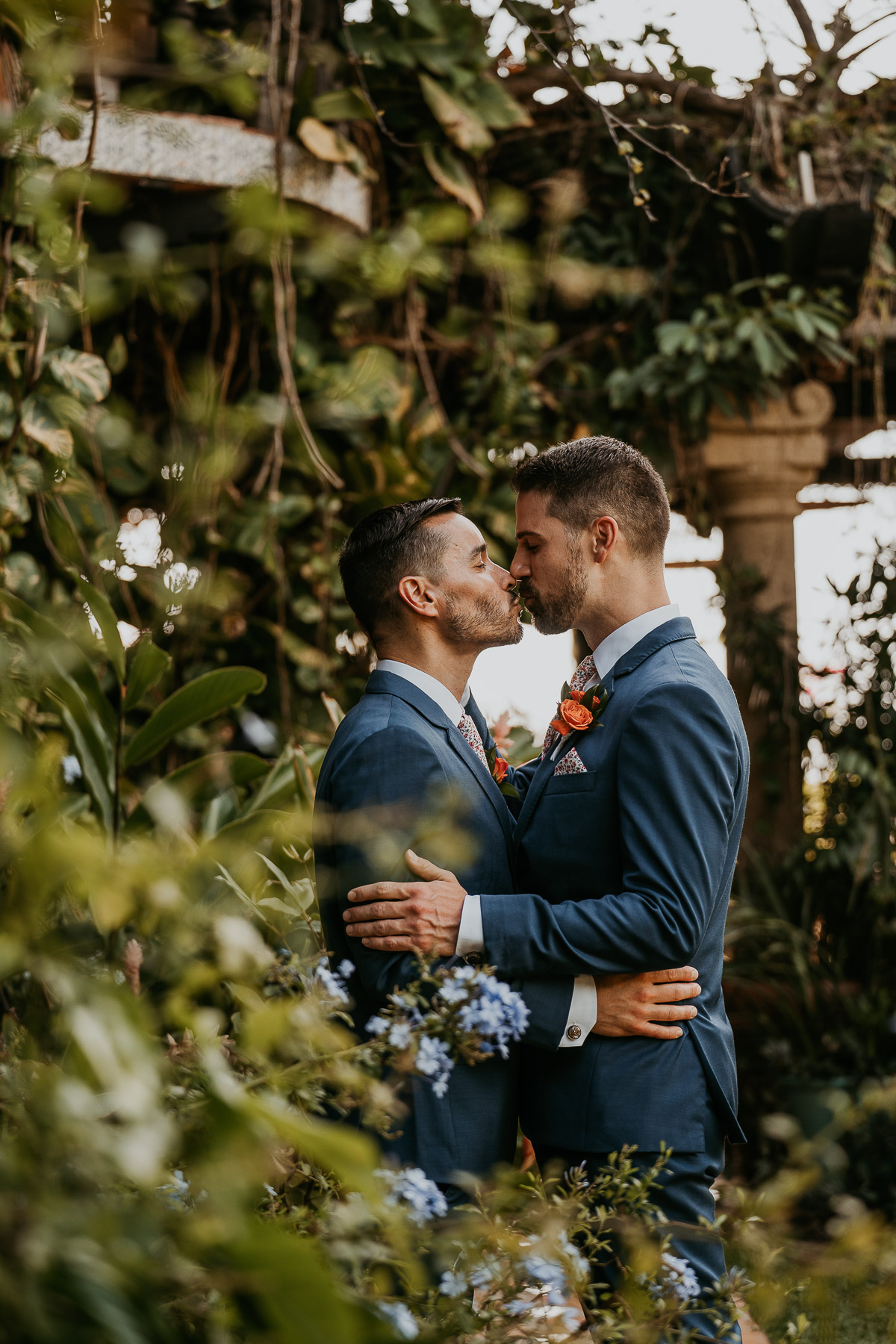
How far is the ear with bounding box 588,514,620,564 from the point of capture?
168 cm

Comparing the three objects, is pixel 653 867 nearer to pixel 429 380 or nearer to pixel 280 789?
pixel 280 789

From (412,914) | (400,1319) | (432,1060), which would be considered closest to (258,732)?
(412,914)

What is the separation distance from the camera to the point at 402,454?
371cm

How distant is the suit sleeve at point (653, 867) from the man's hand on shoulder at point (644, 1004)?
0.06m

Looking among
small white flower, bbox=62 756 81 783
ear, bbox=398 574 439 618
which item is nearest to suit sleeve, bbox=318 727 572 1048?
ear, bbox=398 574 439 618

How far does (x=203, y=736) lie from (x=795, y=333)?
8.01 ft

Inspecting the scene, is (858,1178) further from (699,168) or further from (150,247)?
(150,247)

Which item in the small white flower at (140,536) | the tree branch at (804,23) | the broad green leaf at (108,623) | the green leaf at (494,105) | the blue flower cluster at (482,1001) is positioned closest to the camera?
the blue flower cluster at (482,1001)

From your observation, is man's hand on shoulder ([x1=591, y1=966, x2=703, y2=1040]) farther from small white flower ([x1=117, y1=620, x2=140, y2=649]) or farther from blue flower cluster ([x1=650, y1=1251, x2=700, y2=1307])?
small white flower ([x1=117, y1=620, x2=140, y2=649])

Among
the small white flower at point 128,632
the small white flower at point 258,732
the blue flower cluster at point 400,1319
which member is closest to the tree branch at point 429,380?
the small white flower at point 258,732

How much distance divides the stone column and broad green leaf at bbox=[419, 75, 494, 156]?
4.35 feet

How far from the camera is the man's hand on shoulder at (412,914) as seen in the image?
55.0 inches

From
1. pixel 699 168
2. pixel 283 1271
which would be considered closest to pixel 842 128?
pixel 699 168

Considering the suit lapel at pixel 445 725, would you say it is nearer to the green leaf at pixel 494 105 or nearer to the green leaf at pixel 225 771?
the green leaf at pixel 225 771
